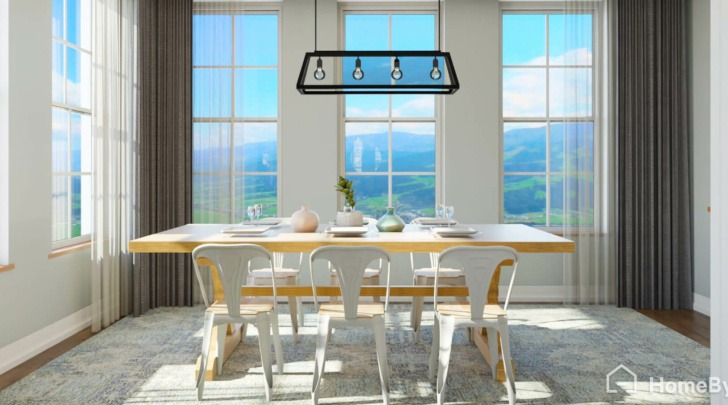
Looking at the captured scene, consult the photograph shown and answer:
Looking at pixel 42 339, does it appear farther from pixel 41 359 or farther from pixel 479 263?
pixel 479 263

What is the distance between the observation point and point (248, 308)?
11.2 ft

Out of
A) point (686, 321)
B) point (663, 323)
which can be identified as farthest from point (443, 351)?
point (686, 321)

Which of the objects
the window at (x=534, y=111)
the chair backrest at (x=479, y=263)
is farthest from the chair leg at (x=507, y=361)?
the window at (x=534, y=111)

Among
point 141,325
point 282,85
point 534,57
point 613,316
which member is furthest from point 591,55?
point 141,325

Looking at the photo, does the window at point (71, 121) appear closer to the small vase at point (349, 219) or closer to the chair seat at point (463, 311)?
the small vase at point (349, 219)

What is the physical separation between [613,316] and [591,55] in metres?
2.46

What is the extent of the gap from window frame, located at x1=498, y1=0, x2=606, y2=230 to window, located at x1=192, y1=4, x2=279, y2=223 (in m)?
2.26

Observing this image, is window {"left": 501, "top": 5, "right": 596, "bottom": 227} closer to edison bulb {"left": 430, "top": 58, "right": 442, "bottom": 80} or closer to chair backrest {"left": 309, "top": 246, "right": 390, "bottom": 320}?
edison bulb {"left": 430, "top": 58, "right": 442, "bottom": 80}

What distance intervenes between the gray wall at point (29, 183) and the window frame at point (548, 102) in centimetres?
398

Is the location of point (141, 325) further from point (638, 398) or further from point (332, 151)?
point (638, 398)

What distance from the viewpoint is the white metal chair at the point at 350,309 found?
123 inches

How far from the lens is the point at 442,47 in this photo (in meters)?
6.08

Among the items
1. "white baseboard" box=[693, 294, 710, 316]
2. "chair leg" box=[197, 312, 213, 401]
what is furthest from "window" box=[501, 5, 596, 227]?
"chair leg" box=[197, 312, 213, 401]

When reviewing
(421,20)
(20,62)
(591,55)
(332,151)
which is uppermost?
(421,20)
